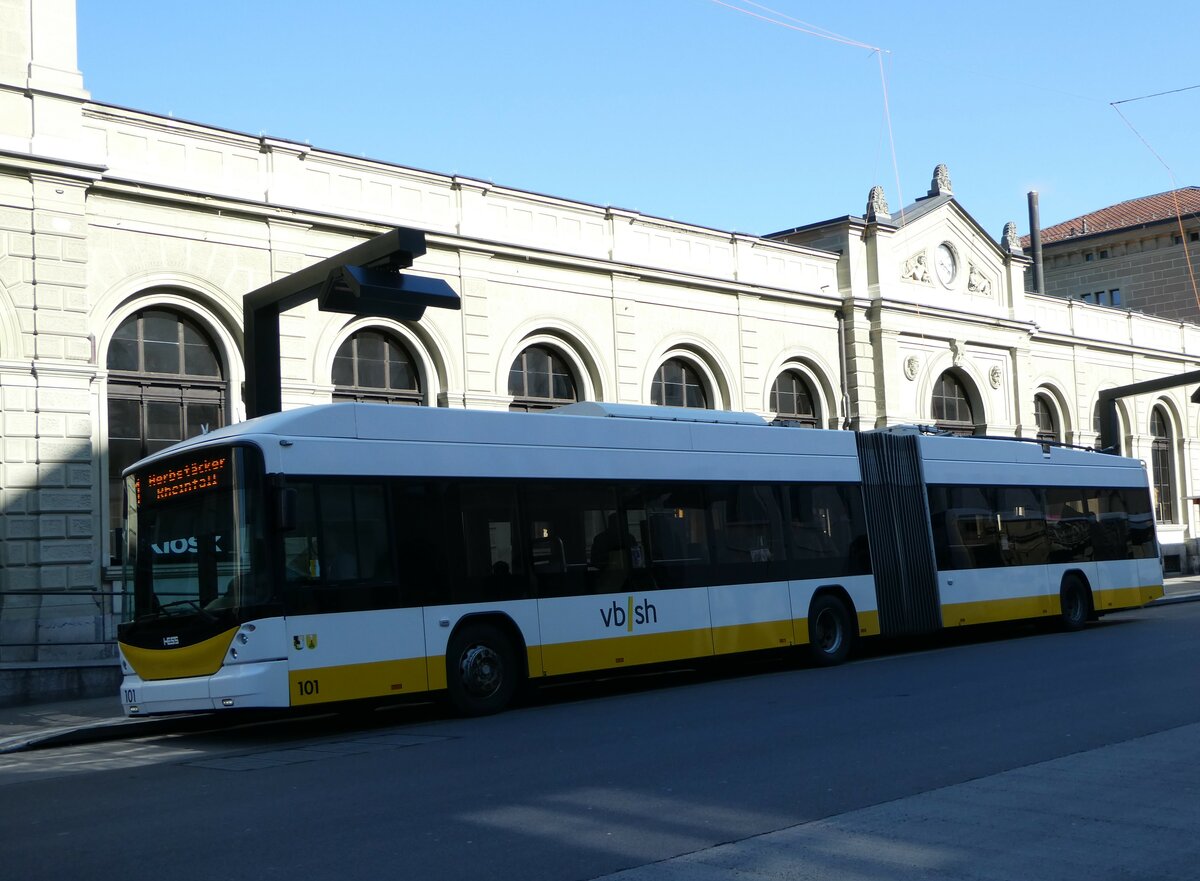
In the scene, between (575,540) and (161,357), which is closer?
(575,540)

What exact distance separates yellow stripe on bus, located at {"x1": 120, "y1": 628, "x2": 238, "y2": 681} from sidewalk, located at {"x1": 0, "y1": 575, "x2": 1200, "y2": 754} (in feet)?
3.78

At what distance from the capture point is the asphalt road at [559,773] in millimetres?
7035

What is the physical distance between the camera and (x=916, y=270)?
33.0 metres

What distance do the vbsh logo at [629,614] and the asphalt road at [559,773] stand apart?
2.81 feet

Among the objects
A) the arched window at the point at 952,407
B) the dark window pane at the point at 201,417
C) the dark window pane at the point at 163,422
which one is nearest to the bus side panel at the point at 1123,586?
the arched window at the point at 952,407

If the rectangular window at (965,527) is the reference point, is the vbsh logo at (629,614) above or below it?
below

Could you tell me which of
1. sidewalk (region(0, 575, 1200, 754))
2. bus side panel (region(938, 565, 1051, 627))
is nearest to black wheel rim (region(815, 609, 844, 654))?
bus side panel (region(938, 565, 1051, 627))

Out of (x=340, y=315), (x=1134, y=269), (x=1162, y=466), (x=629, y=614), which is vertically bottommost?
(x=629, y=614)

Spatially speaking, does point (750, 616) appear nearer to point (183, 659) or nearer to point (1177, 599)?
point (183, 659)

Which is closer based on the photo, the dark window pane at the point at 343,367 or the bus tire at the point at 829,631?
the bus tire at the point at 829,631

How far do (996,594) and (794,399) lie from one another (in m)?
10.4

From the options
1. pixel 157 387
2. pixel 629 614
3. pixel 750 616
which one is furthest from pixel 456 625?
pixel 157 387

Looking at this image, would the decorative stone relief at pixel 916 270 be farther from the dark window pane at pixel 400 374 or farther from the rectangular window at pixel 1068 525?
the dark window pane at pixel 400 374

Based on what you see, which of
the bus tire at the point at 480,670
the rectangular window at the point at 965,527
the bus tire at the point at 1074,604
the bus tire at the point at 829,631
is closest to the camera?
the bus tire at the point at 480,670
